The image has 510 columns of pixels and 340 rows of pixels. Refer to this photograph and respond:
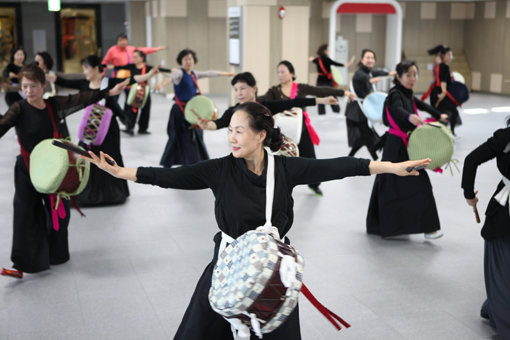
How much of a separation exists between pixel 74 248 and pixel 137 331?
1.88 metres

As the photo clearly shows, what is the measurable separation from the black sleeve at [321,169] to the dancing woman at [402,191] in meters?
2.79

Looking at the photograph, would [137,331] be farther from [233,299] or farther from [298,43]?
[298,43]

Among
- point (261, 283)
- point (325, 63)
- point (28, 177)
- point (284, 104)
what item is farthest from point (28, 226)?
point (325, 63)

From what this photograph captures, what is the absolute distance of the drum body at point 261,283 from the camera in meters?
2.34

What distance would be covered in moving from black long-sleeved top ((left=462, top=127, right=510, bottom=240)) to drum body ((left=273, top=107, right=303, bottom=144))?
8.83ft

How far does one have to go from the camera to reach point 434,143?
5.19 meters

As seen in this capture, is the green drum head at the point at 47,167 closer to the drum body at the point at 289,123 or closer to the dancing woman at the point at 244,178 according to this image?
the dancing woman at the point at 244,178

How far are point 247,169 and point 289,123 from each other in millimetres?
3537

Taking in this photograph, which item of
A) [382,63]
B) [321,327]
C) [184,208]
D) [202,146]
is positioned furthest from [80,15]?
[321,327]

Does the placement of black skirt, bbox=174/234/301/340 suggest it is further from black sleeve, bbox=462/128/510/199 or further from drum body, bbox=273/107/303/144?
drum body, bbox=273/107/303/144

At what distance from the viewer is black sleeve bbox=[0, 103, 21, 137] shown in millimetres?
4477

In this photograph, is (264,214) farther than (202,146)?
No

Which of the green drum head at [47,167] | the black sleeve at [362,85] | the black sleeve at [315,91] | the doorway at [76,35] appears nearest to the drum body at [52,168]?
the green drum head at [47,167]

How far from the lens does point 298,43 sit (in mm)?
14023
